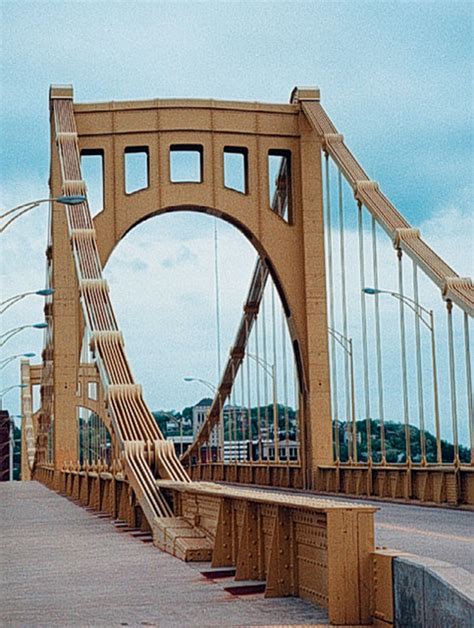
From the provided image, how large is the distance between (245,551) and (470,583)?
19.5 ft

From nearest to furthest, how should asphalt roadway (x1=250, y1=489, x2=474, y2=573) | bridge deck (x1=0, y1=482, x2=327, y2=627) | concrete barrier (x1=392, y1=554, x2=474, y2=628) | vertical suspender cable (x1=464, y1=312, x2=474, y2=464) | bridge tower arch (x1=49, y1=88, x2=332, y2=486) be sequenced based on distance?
concrete barrier (x1=392, y1=554, x2=474, y2=628) < bridge deck (x1=0, y1=482, x2=327, y2=627) < asphalt roadway (x1=250, y1=489, x2=474, y2=573) < vertical suspender cable (x1=464, y1=312, x2=474, y2=464) < bridge tower arch (x1=49, y1=88, x2=332, y2=486)

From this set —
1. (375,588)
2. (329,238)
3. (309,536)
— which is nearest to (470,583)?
(375,588)

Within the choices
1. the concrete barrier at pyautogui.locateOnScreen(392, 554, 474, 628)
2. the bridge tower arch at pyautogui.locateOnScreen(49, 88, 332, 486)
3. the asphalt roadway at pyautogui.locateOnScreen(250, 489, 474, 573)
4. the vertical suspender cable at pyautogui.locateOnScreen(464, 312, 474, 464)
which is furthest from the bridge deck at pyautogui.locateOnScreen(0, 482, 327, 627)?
the bridge tower arch at pyautogui.locateOnScreen(49, 88, 332, 486)

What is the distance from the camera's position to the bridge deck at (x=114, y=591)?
10914 millimetres

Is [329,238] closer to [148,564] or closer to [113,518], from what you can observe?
[113,518]

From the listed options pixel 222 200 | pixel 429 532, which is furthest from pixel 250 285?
pixel 429 532

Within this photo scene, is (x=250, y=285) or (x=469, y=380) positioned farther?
(x=250, y=285)

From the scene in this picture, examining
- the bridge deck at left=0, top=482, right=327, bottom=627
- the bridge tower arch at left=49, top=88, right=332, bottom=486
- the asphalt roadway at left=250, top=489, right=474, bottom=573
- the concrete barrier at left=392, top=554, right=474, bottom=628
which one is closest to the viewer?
the concrete barrier at left=392, top=554, right=474, bottom=628

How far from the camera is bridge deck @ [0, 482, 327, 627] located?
10914mm

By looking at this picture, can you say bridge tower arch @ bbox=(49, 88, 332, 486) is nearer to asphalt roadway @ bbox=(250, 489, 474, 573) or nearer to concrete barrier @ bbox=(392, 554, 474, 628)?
asphalt roadway @ bbox=(250, 489, 474, 573)

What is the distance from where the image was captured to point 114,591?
1298 centimetres

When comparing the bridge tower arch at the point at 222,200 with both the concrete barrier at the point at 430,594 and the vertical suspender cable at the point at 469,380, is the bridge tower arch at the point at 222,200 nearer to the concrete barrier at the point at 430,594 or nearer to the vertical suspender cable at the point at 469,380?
the vertical suspender cable at the point at 469,380

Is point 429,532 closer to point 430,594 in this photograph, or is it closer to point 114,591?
point 114,591

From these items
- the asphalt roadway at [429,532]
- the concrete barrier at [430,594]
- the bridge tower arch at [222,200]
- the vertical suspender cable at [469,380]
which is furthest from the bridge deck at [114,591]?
the bridge tower arch at [222,200]
